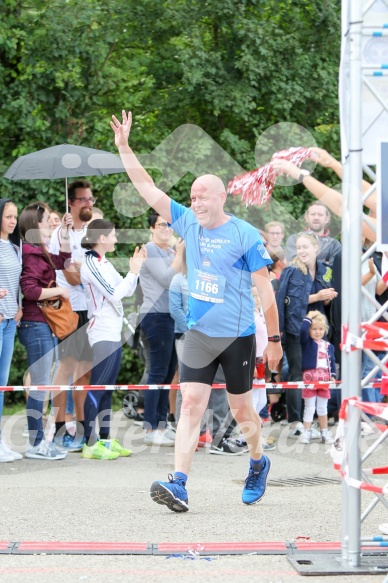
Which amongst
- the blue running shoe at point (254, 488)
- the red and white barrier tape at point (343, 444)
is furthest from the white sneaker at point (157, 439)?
the red and white barrier tape at point (343, 444)

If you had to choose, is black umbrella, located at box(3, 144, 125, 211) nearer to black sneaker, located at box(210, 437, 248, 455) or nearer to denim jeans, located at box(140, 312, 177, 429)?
denim jeans, located at box(140, 312, 177, 429)

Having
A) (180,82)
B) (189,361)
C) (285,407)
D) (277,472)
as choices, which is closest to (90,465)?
(277,472)

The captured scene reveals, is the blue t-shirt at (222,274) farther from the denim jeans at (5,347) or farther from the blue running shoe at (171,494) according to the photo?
the denim jeans at (5,347)

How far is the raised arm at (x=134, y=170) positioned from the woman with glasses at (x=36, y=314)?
239cm

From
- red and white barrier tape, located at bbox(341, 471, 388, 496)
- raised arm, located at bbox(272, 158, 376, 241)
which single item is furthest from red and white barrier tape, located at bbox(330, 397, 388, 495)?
raised arm, located at bbox(272, 158, 376, 241)

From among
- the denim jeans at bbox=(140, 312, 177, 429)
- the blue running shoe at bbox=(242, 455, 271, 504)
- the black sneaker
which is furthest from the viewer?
the denim jeans at bbox=(140, 312, 177, 429)

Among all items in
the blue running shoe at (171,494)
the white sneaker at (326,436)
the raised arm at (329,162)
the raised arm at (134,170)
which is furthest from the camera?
the white sneaker at (326,436)

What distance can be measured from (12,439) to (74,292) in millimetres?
1681

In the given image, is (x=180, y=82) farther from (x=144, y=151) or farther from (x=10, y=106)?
(x=10, y=106)

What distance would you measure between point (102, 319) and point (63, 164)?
1670mm

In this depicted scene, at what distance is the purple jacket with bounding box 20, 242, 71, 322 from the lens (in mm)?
9092

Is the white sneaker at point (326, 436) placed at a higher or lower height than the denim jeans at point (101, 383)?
lower

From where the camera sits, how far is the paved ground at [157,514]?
522 centimetres

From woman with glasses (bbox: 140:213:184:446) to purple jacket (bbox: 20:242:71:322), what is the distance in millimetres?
1308
